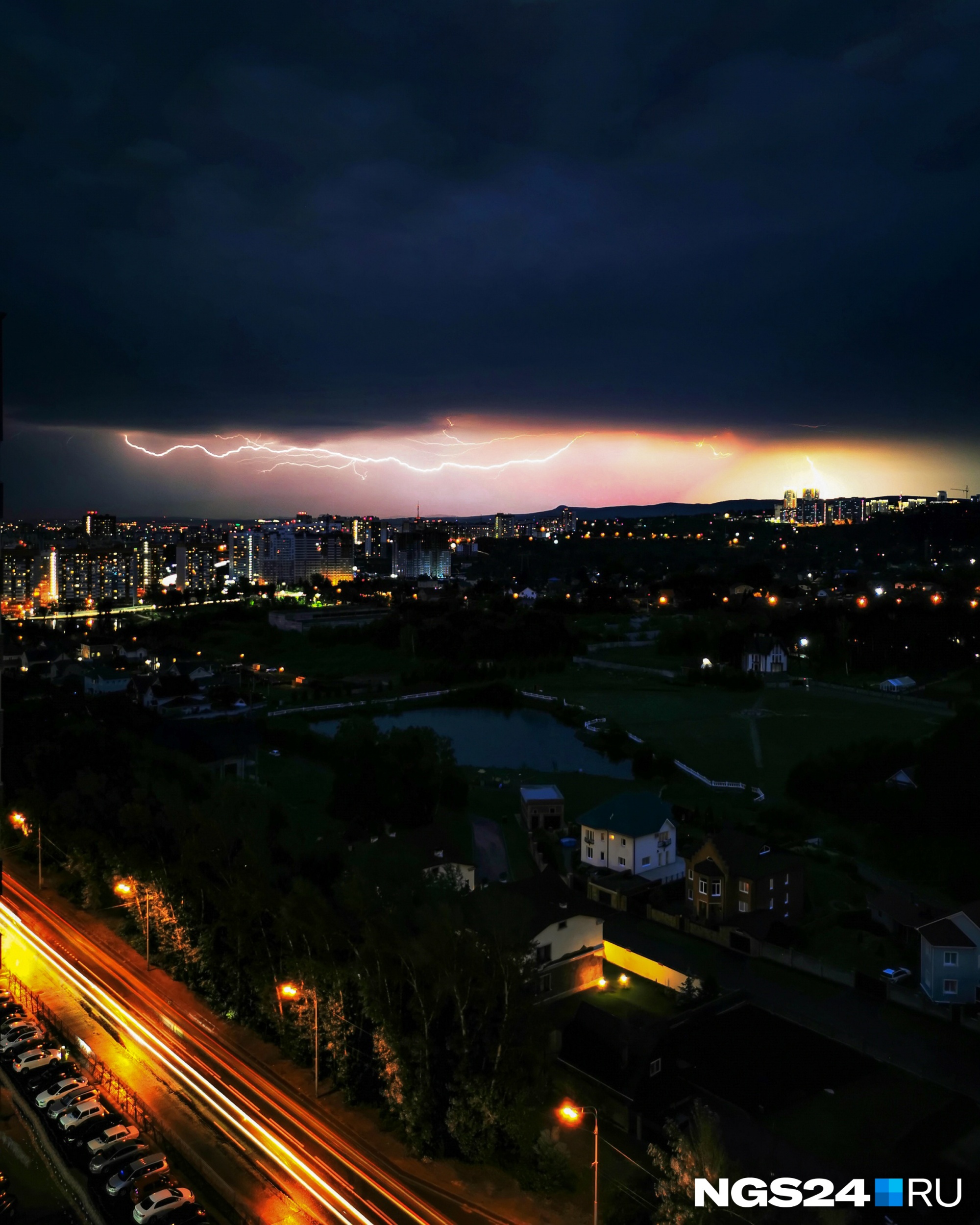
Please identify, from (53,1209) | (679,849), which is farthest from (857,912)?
(53,1209)

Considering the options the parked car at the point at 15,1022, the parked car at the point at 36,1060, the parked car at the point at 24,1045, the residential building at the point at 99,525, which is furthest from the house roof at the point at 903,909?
the residential building at the point at 99,525


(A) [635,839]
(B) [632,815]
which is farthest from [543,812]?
(A) [635,839]

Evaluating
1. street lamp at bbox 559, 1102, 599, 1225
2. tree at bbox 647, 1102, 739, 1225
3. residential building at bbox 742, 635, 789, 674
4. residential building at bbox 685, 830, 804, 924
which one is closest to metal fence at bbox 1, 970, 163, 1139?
street lamp at bbox 559, 1102, 599, 1225

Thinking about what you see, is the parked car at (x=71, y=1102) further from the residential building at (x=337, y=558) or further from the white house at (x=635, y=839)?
the residential building at (x=337, y=558)

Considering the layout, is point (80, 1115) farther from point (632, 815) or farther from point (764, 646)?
point (764, 646)

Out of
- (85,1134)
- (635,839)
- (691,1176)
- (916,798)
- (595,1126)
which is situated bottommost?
(85,1134)

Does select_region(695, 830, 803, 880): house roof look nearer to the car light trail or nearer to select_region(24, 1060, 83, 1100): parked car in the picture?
the car light trail
